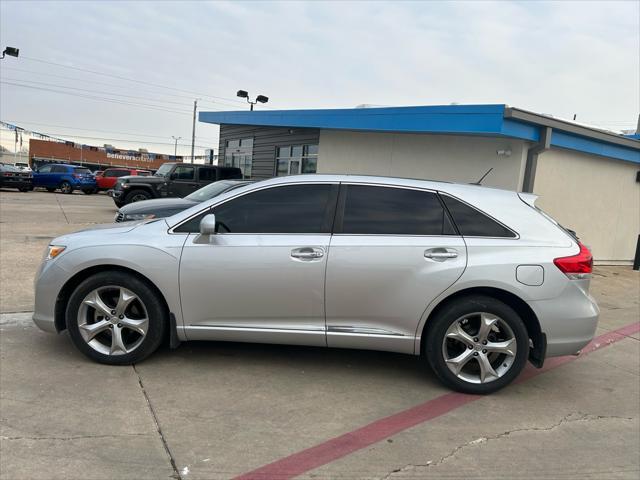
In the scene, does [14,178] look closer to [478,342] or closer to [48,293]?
→ [48,293]

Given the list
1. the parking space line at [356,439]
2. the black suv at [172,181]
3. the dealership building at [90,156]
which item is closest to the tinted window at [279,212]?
the parking space line at [356,439]

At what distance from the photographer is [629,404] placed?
414 cm

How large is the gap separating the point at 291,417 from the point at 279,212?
160 centimetres

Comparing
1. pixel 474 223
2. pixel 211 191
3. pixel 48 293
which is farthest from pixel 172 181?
pixel 474 223

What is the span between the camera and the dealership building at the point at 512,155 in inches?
387

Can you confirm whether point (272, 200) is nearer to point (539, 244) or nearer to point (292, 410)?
point (292, 410)

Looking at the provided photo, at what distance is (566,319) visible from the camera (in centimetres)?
393

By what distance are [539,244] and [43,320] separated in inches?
161

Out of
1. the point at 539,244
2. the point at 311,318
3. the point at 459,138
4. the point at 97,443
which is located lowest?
the point at 97,443

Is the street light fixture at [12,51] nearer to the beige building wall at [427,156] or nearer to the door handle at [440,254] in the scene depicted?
the beige building wall at [427,156]

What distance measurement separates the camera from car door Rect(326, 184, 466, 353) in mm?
3928

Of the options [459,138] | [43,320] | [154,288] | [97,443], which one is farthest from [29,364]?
[459,138]

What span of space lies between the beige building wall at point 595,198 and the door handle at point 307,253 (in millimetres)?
7729

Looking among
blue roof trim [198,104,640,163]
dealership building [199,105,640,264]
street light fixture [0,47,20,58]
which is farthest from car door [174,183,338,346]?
street light fixture [0,47,20,58]
